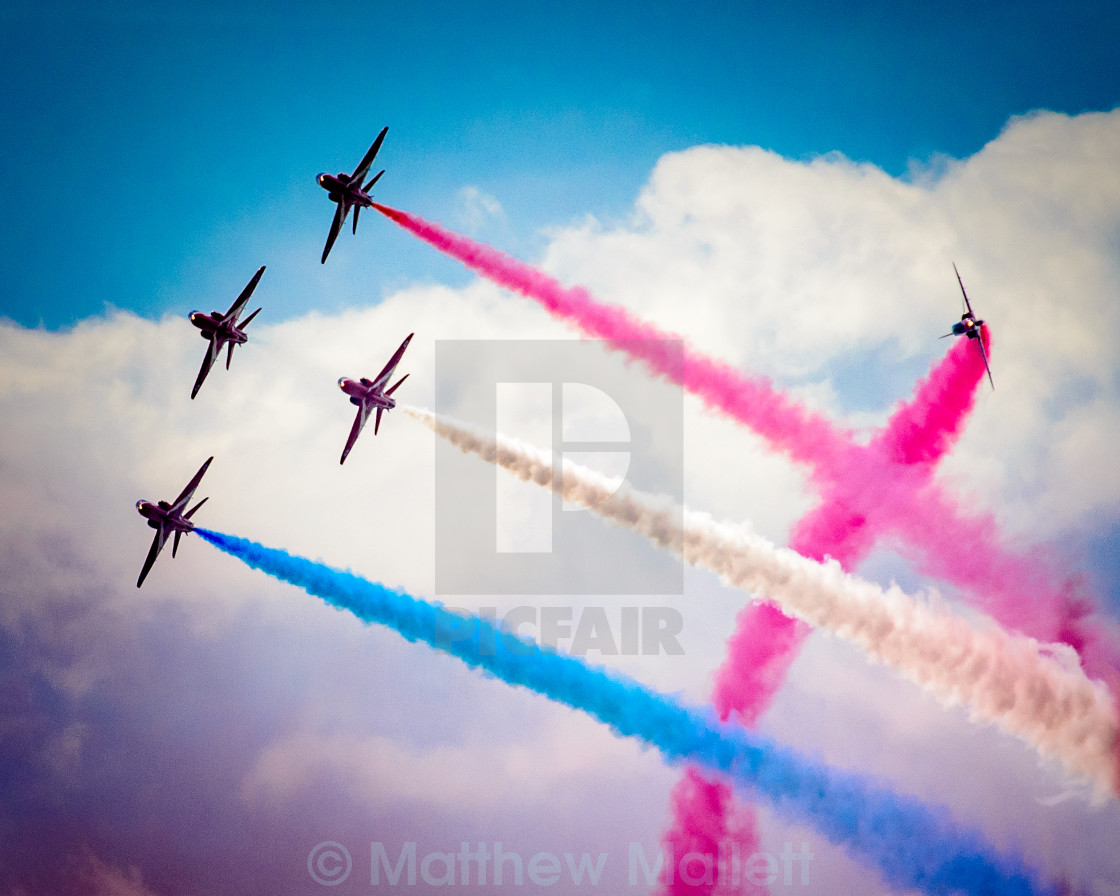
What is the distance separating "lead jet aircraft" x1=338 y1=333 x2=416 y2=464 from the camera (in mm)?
52656

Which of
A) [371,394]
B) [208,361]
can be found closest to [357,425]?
[371,394]

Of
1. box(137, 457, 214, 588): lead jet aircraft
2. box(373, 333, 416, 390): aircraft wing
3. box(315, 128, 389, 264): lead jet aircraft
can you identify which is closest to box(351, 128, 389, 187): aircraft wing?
box(315, 128, 389, 264): lead jet aircraft

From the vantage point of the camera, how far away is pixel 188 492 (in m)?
55.1

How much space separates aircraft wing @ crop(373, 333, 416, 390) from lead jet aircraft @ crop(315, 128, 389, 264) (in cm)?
767

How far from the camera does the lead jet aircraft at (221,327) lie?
5303 centimetres

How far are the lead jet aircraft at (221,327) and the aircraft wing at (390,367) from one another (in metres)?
8.96

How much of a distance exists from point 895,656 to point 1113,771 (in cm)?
1289

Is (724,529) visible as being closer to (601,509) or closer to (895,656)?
(601,509)

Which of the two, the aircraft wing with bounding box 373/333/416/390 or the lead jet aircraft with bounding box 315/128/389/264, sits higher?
the lead jet aircraft with bounding box 315/128/389/264

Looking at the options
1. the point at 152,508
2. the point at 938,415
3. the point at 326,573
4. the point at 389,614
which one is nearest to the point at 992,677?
the point at 938,415

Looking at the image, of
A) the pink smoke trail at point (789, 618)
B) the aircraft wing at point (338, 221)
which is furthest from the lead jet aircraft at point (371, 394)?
the pink smoke trail at point (789, 618)

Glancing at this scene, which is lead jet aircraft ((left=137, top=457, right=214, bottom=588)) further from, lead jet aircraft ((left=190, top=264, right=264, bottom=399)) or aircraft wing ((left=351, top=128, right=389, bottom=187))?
aircraft wing ((left=351, top=128, right=389, bottom=187))

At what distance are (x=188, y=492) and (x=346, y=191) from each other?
2309cm

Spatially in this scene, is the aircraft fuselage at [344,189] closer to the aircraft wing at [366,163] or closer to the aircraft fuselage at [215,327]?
the aircraft wing at [366,163]
